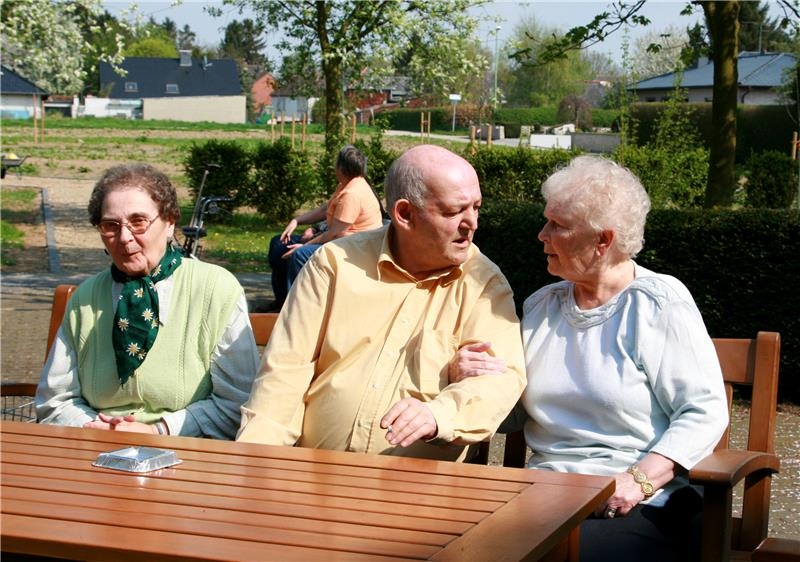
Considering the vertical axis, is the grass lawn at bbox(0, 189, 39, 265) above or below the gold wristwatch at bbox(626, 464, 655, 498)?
below

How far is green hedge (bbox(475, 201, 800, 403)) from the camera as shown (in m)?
6.93

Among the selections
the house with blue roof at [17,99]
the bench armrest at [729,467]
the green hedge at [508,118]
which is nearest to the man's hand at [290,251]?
the bench armrest at [729,467]

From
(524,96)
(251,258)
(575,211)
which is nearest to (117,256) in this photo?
(575,211)

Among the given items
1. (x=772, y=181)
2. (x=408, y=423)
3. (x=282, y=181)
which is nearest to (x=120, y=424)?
(x=408, y=423)

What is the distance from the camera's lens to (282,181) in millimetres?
19453

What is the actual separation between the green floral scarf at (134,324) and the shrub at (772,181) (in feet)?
62.2

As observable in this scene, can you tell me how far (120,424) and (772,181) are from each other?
64.1ft

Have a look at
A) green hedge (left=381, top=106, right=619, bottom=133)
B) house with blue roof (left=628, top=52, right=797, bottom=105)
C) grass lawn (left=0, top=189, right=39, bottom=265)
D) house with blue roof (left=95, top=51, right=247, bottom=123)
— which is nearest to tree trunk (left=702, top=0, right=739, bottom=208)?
grass lawn (left=0, top=189, right=39, bottom=265)

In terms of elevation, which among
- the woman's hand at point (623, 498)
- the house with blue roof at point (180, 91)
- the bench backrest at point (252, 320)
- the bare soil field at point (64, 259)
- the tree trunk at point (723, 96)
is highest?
the house with blue roof at point (180, 91)

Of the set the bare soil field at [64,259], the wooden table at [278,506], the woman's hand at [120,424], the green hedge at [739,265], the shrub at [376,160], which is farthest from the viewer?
the shrub at [376,160]

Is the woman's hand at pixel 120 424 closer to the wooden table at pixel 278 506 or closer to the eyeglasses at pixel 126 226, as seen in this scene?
the wooden table at pixel 278 506

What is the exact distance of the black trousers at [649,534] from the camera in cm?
281

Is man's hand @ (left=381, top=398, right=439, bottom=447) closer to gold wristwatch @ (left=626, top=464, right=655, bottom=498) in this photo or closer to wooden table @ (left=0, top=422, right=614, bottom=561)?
wooden table @ (left=0, top=422, right=614, bottom=561)

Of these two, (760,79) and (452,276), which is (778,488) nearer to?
(452,276)
